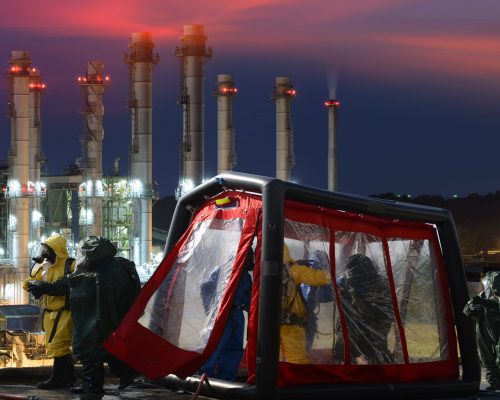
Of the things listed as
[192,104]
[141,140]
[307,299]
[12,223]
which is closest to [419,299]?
[307,299]

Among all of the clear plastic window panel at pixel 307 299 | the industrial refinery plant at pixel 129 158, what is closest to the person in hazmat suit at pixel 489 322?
the clear plastic window panel at pixel 307 299

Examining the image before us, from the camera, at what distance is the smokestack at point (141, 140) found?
2028 inches

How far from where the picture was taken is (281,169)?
6031cm

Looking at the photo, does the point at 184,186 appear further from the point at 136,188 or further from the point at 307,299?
the point at 307,299

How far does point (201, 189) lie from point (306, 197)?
1.26 metres

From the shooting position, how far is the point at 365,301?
9.77m

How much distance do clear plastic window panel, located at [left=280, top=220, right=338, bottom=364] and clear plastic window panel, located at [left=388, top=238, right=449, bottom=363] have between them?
3.06ft

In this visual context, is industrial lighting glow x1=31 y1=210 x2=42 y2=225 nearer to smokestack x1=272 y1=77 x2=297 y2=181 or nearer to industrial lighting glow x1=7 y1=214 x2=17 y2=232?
industrial lighting glow x1=7 y1=214 x2=17 y2=232

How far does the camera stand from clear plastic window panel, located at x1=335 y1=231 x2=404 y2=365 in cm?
964

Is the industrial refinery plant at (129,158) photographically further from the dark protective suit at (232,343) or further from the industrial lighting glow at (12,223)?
the dark protective suit at (232,343)

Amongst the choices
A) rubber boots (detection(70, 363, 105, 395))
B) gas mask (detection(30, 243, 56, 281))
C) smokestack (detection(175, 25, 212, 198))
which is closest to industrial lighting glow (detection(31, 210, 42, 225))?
smokestack (detection(175, 25, 212, 198))

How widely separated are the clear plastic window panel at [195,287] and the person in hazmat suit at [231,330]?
0.01m

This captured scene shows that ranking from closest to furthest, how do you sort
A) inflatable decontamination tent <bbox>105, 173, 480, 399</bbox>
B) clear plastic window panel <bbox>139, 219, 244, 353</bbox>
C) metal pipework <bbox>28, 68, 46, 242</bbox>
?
1. inflatable decontamination tent <bbox>105, 173, 480, 399</bbox>
2. clear plastic window panel <bbox>139, 219, 244, 353</bbox>
3. metal pipework <bbox>28, 68, 46, 242</bbox>

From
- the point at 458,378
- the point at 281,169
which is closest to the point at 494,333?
the point at 458,378
